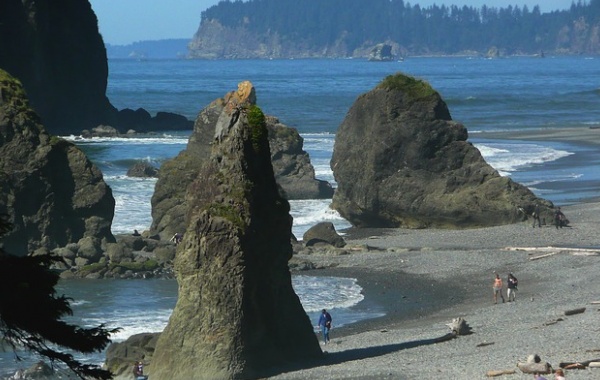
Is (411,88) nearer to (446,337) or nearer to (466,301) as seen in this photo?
(466,301)

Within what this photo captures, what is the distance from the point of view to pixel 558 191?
5881 cm

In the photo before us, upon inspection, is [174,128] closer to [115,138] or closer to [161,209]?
[115,138]

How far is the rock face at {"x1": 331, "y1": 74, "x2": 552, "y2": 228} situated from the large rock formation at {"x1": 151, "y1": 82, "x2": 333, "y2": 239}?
5.21 meters

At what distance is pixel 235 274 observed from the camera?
81.1 ft

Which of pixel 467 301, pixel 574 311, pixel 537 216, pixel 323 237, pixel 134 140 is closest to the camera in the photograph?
pixel 574 311

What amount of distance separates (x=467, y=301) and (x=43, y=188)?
54.9ft

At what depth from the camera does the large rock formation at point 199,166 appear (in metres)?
48.4

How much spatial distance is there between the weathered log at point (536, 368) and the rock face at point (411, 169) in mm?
26430

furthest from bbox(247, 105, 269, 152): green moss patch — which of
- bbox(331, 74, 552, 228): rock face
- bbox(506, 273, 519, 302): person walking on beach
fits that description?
bbox(331, 74, 552, 228): rock face

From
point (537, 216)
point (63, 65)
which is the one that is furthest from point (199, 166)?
point (63, 65)

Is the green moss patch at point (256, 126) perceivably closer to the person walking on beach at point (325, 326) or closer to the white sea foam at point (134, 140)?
the person walking on beach at point (325, 326)

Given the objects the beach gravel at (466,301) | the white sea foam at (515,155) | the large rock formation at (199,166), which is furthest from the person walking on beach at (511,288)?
the white sea foam at (515,155)

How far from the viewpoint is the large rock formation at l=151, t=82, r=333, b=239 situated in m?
48.4

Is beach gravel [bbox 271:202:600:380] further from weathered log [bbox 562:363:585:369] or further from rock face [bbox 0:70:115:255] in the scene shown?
rock face [bbox 0:70:115:255]
